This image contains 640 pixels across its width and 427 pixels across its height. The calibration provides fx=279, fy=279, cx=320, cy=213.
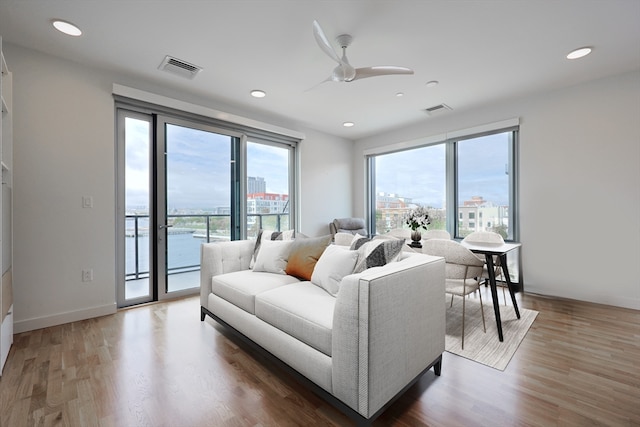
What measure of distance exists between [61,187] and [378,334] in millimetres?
3169

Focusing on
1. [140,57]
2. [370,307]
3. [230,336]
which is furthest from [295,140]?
[370,307]

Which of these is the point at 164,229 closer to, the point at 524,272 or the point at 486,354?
the point at 486,354

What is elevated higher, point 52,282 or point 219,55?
point 219,55

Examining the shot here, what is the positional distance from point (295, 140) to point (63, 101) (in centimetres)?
291

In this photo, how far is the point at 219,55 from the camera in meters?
2.64

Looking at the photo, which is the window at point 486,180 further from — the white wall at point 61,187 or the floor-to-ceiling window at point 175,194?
the white wall at point 61,187

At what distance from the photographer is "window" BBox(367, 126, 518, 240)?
389 centimetres

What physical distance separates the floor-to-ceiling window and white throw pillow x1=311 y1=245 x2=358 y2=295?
221cm

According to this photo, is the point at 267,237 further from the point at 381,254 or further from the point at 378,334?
the point at 378,334

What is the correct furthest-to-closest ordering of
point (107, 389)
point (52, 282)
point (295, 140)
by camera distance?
point (295, 140) → point (52, 282) → point (107, 389)

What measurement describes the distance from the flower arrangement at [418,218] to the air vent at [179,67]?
2801 mm

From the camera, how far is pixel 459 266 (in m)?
2.38

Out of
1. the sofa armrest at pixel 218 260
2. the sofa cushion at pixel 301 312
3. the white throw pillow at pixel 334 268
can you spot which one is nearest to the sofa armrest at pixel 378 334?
the sofa cushion at pixel 301 312

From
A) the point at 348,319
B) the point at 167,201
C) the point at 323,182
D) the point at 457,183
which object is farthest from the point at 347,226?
the point at 348,319
